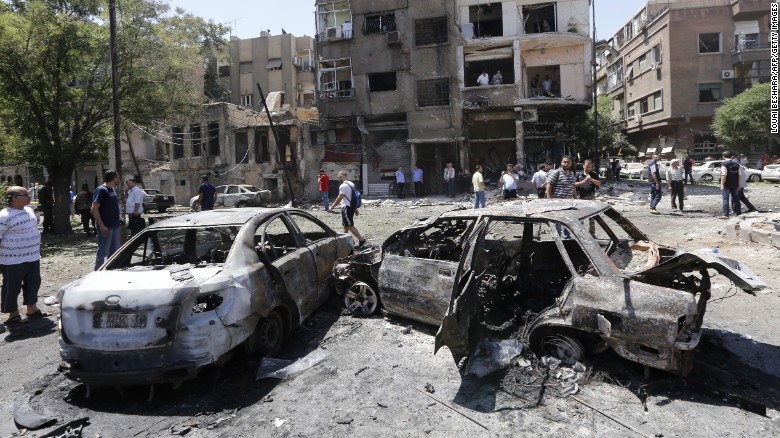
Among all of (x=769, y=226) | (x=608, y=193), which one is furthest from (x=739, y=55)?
(x=769, y=226)

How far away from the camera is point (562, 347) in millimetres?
4062

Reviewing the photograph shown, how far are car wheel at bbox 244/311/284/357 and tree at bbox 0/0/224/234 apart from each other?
582 inches

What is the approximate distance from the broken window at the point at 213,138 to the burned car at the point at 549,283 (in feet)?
93.7

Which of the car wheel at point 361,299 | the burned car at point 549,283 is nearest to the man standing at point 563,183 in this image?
the burned car at point 549,283

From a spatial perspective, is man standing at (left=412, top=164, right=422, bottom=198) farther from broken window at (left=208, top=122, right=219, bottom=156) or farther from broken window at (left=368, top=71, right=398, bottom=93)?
broken window at (left=208, top=122, right=219, bottom=156)

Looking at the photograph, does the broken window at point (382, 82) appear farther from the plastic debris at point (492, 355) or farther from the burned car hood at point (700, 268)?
the burned car hood at point (700, 268)

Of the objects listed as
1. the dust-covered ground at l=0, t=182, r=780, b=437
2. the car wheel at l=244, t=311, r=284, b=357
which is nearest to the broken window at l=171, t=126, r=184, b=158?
the dust-covered ground at l=0, t=182, r=780, b=437

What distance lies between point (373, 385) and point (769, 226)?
361 inches

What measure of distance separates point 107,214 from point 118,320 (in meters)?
5.05

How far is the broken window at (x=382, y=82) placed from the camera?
28469 mm

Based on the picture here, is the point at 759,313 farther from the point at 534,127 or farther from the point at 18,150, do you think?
the point at 534,127

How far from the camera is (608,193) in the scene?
2098cm

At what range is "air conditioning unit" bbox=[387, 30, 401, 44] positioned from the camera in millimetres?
27031

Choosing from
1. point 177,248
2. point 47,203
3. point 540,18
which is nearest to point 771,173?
point 540,18
